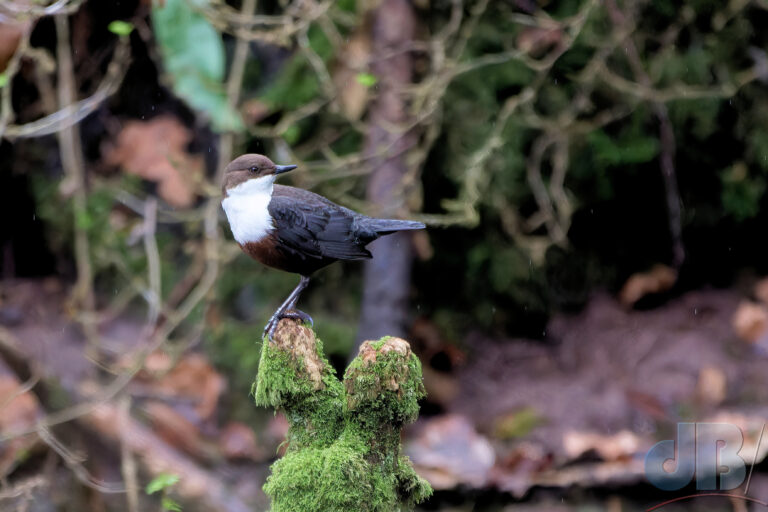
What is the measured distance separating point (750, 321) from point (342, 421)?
3.37 metres

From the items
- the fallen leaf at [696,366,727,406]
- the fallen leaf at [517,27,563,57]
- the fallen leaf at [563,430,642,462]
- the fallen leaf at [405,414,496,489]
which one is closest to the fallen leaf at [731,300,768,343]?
the fallen leaf at [696,366,727,406]

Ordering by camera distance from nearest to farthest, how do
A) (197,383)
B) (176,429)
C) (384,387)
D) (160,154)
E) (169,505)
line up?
(384,387), (169,505), (176,429), (197,383), (160,154)

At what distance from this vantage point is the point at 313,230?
8.11 feet

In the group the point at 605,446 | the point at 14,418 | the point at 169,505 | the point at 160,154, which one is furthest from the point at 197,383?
the point at 605,446

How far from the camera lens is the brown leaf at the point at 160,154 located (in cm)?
520

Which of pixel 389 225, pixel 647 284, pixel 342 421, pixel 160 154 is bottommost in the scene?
pixel 647 284

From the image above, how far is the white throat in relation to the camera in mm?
2430

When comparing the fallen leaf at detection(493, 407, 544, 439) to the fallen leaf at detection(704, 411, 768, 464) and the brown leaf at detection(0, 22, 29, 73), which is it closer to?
the fallen leaf at detection(704, 411, 768, 464)

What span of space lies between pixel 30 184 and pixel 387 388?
14.8 feet

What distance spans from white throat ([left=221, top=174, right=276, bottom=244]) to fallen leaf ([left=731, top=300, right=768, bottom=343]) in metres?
3.45

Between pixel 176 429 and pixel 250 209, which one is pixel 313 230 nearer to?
pixel 250 209

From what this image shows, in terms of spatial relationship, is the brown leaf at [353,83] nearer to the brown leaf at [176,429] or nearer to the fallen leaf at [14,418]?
the brown leaf at [176,429]

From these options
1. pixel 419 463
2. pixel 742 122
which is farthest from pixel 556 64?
pixel 419 463

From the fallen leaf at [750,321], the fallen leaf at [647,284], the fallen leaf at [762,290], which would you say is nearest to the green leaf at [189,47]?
the fallen leaf at [647,284]
